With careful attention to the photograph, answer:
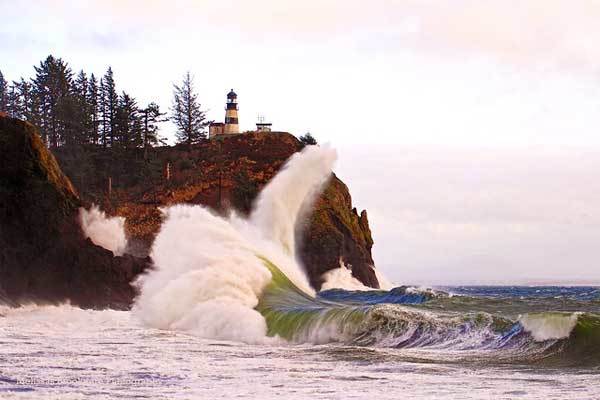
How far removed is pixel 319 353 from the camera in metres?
16.7

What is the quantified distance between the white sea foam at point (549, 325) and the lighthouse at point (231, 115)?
188ft

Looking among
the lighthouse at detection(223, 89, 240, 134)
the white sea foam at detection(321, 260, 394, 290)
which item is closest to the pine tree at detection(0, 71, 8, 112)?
the lighthouse at detection(223, 89, 240, 134)

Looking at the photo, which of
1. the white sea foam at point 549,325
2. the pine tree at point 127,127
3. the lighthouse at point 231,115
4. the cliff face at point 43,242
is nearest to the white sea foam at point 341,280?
the cliff face at point 43,242

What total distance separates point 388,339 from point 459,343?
1.70m

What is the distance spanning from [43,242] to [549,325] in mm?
18096

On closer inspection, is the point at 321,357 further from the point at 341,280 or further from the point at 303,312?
the point at 341,280

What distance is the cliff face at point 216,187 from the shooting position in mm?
47312

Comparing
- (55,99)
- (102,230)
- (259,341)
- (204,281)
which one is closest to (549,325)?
(259,341)

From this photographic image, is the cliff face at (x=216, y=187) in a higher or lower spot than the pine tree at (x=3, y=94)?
lower

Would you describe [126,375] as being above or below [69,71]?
below

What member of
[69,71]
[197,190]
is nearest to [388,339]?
[197,190]

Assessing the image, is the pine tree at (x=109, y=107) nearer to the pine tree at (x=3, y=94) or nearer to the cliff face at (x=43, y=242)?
the pine tree at (x=3, y=94)

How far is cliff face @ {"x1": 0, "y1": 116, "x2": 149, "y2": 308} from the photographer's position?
90.3ft

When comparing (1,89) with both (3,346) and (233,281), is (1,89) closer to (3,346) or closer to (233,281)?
(233,281)
